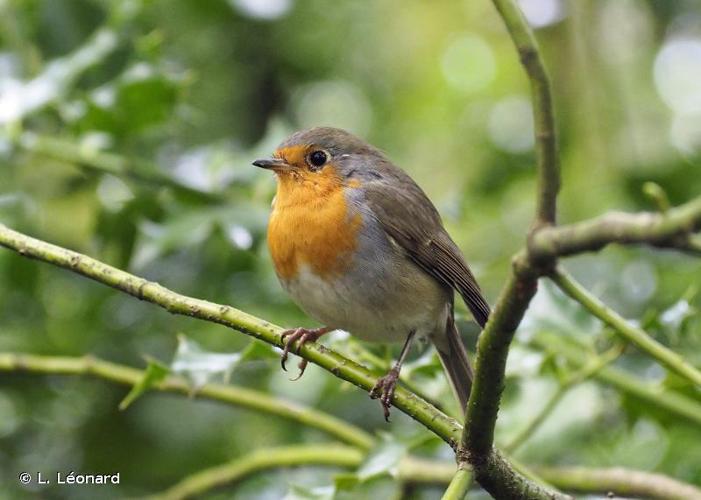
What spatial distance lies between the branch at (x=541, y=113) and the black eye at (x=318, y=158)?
2.28 metres

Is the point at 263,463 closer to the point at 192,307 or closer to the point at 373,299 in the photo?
the point at 373,299

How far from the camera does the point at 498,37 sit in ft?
21.9

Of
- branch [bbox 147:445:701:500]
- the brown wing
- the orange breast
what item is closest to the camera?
branch [bbox 147:445:701:500]

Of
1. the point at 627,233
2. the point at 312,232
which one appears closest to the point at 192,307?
the point at 627,233

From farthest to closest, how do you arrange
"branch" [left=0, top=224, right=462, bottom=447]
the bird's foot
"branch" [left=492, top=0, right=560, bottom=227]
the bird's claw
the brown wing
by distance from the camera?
1. the brown wing
2. the bird's foot
3. the bird's claw
4. "branch" [left=0, top=224, right=462, bottom=447]
5. "branch" [left=492, top=0, right=560, bottom=227]

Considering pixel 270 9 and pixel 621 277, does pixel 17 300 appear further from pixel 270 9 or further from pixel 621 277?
pixel 621 277

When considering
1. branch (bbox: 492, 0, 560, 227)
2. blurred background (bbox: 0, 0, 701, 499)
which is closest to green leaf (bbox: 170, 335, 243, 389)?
blurred background (bbox: 0, 0, 701, 499)

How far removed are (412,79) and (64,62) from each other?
10.0ft

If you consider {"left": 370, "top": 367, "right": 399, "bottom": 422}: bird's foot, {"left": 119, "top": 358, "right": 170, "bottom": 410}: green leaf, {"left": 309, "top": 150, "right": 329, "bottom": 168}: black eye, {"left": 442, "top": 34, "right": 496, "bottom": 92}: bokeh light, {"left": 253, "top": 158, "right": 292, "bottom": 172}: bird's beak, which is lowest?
{"left": 370, "top": 367, "right": 399, "bottom": 422}: bird's foot

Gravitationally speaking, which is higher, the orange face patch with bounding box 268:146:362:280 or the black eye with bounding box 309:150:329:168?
the black eye with bounding box 309:150:329:168

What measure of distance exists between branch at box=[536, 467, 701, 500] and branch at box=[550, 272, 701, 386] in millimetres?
428

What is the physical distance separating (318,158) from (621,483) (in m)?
1.59

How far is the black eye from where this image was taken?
387 centimetres

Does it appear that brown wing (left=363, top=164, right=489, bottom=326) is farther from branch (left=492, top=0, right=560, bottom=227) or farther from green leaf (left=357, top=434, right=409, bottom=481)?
branch (left=492, top=0, right=560, bottom=227)
